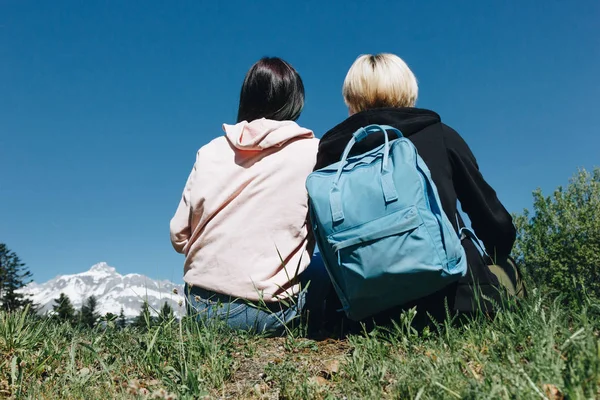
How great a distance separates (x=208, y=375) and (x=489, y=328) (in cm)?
171

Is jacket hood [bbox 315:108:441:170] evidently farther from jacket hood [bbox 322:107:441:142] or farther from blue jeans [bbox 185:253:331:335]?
blue jeans [bbox 185:253:331:335]

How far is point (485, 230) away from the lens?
343 cm

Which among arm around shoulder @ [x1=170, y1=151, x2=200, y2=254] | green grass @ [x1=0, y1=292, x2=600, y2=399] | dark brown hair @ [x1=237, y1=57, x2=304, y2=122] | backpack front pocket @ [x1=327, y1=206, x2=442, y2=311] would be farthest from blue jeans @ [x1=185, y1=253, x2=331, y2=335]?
dark brown hair @ [x1=237, y1=57, x2=304, y2=122]

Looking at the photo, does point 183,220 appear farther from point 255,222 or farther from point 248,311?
point 248,311

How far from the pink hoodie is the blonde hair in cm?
53

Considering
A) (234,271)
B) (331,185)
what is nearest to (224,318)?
(234,271)

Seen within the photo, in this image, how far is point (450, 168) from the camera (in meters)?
3.40

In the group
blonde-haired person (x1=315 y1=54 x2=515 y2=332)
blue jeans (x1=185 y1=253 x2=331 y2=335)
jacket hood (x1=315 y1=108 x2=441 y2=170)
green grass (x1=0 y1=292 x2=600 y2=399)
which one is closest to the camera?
green grass (x1=0 y1=292 x2=600 y2=399)

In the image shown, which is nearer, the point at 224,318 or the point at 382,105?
the point at 224,318

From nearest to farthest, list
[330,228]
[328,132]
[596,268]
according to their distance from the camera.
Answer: [330,228] → [328,132] → [596,268]

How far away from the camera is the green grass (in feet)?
A: 6.74

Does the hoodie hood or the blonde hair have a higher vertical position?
the blonde hair

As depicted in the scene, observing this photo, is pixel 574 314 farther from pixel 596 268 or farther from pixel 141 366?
pixel 596 268

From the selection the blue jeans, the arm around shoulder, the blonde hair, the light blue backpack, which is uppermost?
the blonde hair
